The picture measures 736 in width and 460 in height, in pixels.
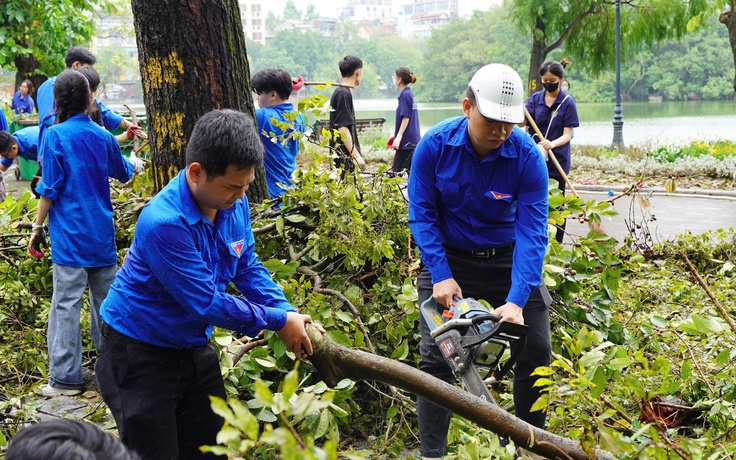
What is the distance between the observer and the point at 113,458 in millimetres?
1460

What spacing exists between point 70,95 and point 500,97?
2624 mm

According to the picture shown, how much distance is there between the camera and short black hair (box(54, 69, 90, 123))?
4.54 metres

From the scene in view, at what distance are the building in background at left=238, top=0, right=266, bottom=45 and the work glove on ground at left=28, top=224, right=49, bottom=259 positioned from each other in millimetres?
91628

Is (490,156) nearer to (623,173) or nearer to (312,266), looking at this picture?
(312,266)

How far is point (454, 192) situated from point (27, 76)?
1689 centimetres

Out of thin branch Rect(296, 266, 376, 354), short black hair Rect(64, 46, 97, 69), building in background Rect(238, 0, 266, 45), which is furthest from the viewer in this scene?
building in background Rect(238, 0, 266, 45)

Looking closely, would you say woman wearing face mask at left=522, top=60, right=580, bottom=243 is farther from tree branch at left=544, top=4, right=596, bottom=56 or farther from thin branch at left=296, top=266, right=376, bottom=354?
tree branch at left=544, top=4, right=596, bottom=56

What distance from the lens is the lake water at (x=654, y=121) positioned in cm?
2530

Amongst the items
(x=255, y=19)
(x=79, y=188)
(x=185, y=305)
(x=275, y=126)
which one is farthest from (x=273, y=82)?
(x=255, y=19)

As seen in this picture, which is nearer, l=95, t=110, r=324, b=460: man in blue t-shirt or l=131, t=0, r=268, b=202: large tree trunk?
l=95, t=110, r=324, b=460: man in blue t-shirt

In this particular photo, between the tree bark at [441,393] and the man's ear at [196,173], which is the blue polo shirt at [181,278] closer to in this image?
the man's ear at [196,173]

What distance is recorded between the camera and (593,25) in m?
20.5

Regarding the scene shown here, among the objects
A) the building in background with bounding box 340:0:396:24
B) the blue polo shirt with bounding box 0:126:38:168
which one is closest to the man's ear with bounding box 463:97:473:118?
the blue polo shirt with bounding box 0:126:38:168

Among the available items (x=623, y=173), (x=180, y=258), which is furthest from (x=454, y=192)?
(x=623, y=173)
